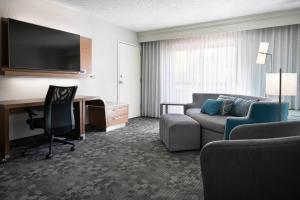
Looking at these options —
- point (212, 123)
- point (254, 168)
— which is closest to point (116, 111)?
point (212, 123)

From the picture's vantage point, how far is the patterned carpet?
6.41 ft

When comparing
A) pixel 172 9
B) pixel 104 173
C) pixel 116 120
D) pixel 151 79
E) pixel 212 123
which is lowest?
pixel 104 173

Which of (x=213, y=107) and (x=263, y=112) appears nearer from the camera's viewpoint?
(x=263, y=112)

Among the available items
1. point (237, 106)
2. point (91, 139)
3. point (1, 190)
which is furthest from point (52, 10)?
point (237, 106)

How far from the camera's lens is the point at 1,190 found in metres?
2.00

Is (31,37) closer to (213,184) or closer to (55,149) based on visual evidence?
(55,149)

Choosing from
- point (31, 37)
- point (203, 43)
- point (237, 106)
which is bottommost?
point (237, 106)

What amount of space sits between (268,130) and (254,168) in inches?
27.7

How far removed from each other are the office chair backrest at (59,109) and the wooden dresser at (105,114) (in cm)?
116

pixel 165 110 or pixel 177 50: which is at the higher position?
pixel 177 50

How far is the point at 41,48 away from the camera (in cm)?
350

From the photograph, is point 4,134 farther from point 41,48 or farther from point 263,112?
point 263,112

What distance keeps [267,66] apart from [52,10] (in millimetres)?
4169

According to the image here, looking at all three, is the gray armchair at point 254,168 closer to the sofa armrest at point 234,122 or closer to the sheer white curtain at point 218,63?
the sofa armrest at point 234,122
